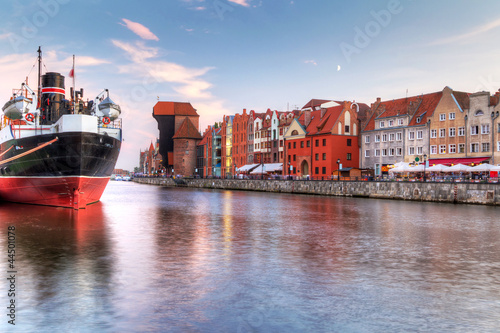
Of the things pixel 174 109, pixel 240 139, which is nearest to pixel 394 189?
pixel 240 139

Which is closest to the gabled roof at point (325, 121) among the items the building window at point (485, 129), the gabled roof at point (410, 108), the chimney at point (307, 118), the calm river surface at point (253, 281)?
the chimney at point (307, 118)

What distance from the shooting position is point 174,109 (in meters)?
179

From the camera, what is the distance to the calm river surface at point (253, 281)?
892 centimetres

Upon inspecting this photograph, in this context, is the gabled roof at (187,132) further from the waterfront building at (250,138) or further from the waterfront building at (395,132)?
the waterfront building at (395,132)

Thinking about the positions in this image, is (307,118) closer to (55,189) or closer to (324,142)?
(324,142)

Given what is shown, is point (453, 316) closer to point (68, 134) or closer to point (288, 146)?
point (68, 134)

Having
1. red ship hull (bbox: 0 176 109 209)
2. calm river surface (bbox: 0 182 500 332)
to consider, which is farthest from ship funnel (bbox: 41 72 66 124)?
calm river surface (bbox: 0 182 500 332)

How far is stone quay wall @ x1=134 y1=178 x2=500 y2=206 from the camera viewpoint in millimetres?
47094

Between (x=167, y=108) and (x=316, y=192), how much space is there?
120 metres

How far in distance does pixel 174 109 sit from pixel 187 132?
17.6 m

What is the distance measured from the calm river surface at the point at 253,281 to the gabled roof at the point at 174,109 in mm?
157707

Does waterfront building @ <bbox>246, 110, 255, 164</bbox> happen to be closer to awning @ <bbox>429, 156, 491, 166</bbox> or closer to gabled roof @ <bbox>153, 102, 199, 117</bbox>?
awning @ <bbox>429, 156, 491, 166</bbox>

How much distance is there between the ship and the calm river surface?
1329 cm

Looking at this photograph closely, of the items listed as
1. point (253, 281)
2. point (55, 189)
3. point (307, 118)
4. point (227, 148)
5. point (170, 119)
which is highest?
point (170, 119)
